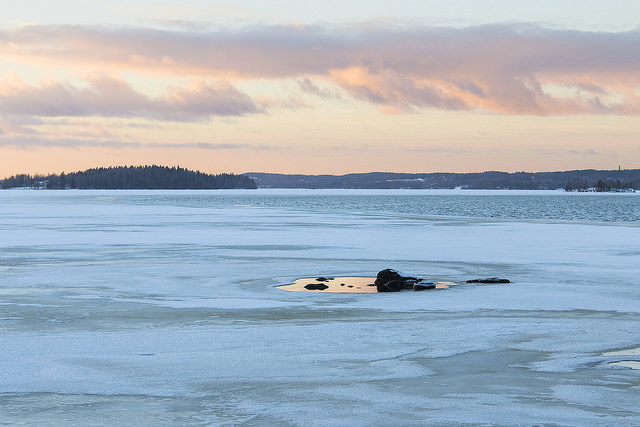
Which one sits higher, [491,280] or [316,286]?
[491,280]

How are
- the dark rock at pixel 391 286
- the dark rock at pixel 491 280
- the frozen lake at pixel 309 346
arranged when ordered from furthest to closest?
the dark rock at pixel 491 280
the dark rock at pixel 391 286
the frozen lake at pixel 309 346

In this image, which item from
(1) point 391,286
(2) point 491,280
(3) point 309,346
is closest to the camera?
(3) point 309,346

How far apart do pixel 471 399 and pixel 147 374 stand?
3.22 metres

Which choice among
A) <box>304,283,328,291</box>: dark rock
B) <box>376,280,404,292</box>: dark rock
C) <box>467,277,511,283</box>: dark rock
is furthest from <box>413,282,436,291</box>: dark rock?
<box>304,283,328,291</box>: dark rock

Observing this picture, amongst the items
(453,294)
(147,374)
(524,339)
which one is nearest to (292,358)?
(147,374)

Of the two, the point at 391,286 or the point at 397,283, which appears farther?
the point at 397,283

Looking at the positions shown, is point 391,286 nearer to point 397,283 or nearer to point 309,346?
point 397,283

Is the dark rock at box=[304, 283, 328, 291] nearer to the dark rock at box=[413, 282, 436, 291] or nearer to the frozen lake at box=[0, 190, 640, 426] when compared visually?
the frozen lake at box=[0, 190, 640, 426]

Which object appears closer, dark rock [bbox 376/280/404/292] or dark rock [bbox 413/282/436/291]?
dark rock [bbox 376/280/404/292]

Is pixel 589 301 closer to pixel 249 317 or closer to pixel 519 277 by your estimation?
pixel 519 277

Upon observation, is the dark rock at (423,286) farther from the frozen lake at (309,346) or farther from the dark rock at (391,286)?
the frozen lake at (309,346)

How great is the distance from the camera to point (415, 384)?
7.55 m

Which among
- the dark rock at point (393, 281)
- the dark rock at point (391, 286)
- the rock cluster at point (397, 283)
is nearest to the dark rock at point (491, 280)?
the rock cluster at point (397, 283)

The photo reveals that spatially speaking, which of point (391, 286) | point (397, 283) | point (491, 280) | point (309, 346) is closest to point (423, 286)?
point (397, 283)
